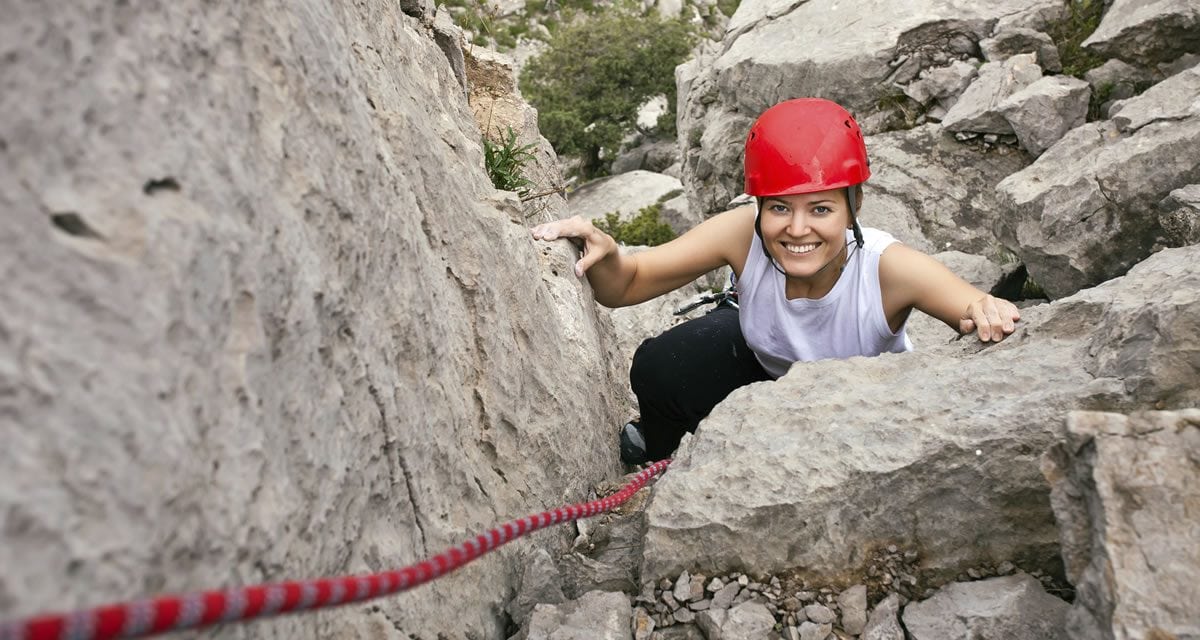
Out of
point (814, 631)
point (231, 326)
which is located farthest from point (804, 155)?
point (231, 326)

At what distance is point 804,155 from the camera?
4605 millimetres

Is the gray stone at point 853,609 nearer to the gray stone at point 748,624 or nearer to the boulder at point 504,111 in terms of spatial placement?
the gray stone at point 748,624

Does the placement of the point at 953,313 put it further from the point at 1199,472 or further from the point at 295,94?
the point at 295,94

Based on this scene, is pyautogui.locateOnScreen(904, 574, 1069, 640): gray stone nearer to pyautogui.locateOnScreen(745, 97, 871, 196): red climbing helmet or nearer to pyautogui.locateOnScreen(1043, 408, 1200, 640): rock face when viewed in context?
pyautogui.locateOnScreen(1043, 408, 1200, 640): rock face

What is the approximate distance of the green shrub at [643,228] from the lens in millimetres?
22234

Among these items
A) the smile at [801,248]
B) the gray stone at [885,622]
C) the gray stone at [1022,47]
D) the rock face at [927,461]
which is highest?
the gray stone at [1022,47]

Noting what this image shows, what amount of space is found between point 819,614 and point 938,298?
1.97 m

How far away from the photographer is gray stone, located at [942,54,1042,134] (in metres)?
11.0

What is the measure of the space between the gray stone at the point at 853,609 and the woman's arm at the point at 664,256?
7.85 feet

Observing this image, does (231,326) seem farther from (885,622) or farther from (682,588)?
(885,622)

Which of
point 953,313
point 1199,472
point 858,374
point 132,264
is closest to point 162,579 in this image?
point 132,264

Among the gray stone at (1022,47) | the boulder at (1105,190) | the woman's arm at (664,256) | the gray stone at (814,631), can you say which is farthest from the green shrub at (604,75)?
the gray stone at (814,631)

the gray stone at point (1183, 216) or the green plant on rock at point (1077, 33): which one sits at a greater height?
the green plant on rock at point (1077, 33)

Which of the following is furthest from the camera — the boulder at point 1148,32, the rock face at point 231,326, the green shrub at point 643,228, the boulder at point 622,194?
the boulder at point 622,194
